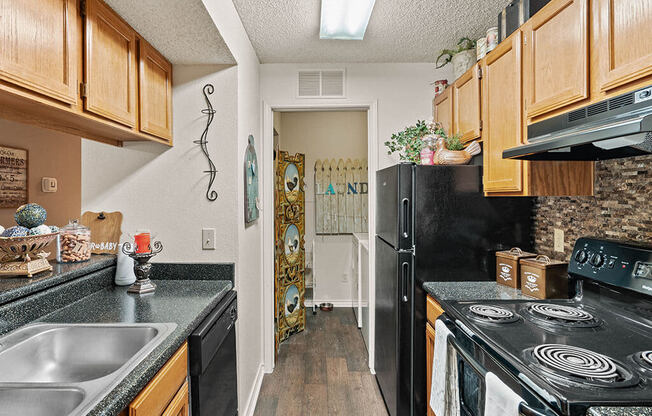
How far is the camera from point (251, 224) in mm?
2443

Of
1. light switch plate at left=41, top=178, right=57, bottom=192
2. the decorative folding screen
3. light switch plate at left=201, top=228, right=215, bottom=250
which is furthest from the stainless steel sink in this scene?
the decorative folding screen

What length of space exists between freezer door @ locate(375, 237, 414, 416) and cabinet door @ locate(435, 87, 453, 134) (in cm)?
96

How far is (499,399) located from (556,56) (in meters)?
1.31

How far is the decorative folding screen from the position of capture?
444 cm

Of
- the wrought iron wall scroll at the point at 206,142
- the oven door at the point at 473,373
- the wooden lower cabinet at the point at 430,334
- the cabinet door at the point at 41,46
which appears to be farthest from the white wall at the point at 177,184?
the oven door at the point at 473,373

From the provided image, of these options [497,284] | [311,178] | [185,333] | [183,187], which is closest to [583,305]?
[497,284]

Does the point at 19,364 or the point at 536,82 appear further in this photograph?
the point at 536,82

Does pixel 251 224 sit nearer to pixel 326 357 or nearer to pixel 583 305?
pixel 326 357

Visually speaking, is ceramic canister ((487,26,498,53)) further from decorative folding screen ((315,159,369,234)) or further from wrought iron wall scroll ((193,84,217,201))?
decorative folding screen ((315,159,369,234))

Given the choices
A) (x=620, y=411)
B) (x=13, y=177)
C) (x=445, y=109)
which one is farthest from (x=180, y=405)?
(x=445, y=109)

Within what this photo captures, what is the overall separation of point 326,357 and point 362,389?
551mm

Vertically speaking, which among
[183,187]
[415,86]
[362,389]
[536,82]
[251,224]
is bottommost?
[362,389]

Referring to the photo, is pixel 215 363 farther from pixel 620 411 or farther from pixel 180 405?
pixel 620 411

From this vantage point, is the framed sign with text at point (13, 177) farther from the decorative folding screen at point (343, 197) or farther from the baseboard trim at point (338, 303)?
the baseboard trim at point (338, 303)
